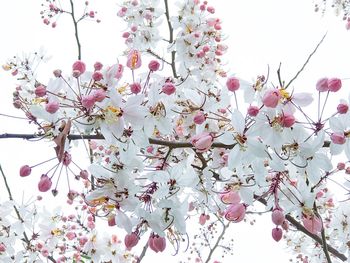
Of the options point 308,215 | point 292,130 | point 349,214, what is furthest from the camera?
point 349,214

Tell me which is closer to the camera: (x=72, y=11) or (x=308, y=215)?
(x=308, y=215)

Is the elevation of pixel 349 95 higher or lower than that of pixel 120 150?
higher

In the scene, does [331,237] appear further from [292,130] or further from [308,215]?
[292,130]

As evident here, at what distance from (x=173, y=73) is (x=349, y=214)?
4.61 feet

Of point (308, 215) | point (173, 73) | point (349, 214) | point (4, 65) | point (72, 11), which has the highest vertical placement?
point (72, 11)

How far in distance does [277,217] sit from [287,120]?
32 cm

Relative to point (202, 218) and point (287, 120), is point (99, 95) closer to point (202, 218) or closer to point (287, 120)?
point (287, 120)

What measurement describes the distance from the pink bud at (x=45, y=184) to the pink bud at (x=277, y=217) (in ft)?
2.28

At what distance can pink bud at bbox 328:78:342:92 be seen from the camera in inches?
53.0

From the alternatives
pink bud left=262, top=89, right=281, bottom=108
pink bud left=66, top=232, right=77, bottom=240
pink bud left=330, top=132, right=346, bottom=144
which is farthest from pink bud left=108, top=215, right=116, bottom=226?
pink bud left=66, top=232, right=77, bottom=240

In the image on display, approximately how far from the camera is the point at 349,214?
2523mm

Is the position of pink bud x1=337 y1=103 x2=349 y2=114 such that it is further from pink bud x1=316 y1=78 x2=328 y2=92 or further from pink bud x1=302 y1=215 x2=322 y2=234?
pink bud x1=302 y1=215 x2=322 y2=234

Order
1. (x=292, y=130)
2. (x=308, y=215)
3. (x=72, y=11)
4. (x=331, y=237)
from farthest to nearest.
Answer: (x=72, y=11) < (x=331, y=237) < (x=308, y=215) < (x=292, y=130)

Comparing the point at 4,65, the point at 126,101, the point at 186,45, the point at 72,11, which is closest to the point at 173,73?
the point at 186,45
